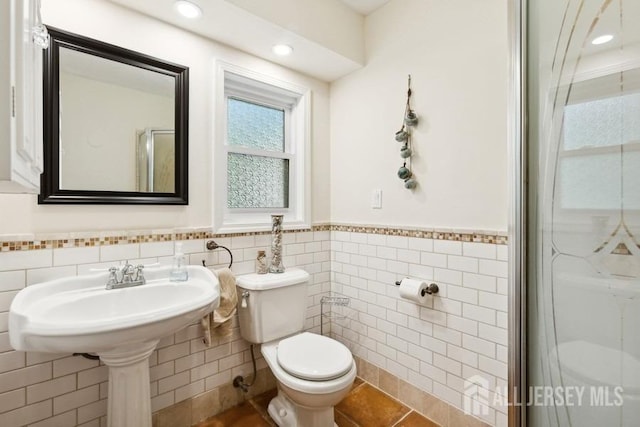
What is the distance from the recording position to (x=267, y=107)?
7.06ft

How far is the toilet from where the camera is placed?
1.38 metres

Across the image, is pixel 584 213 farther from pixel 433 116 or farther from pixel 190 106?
pixel 190 106

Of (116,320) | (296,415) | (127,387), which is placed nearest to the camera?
(116,320)

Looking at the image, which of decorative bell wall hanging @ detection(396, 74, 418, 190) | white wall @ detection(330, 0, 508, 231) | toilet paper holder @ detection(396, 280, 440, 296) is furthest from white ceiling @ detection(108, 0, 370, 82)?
toilet paper holder @ detection(396, 280, 440, 296)

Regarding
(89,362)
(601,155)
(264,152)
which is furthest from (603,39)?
(89,362)

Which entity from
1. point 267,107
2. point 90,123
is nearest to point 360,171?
point 267,107

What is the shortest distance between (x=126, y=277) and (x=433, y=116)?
1.78 meters

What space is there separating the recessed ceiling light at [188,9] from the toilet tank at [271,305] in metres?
1.44

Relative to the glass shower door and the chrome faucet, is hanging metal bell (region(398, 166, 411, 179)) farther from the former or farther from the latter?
the chrome faucet

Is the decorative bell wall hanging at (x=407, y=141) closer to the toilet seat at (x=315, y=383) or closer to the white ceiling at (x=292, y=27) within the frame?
the white ceiling at (x=292, y=27)

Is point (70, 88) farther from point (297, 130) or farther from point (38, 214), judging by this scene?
point (297, 130)

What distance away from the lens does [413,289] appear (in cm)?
167

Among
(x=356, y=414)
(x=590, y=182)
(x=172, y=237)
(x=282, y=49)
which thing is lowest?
(x=356, y=414)

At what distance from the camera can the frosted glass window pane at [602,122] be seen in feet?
3.38
